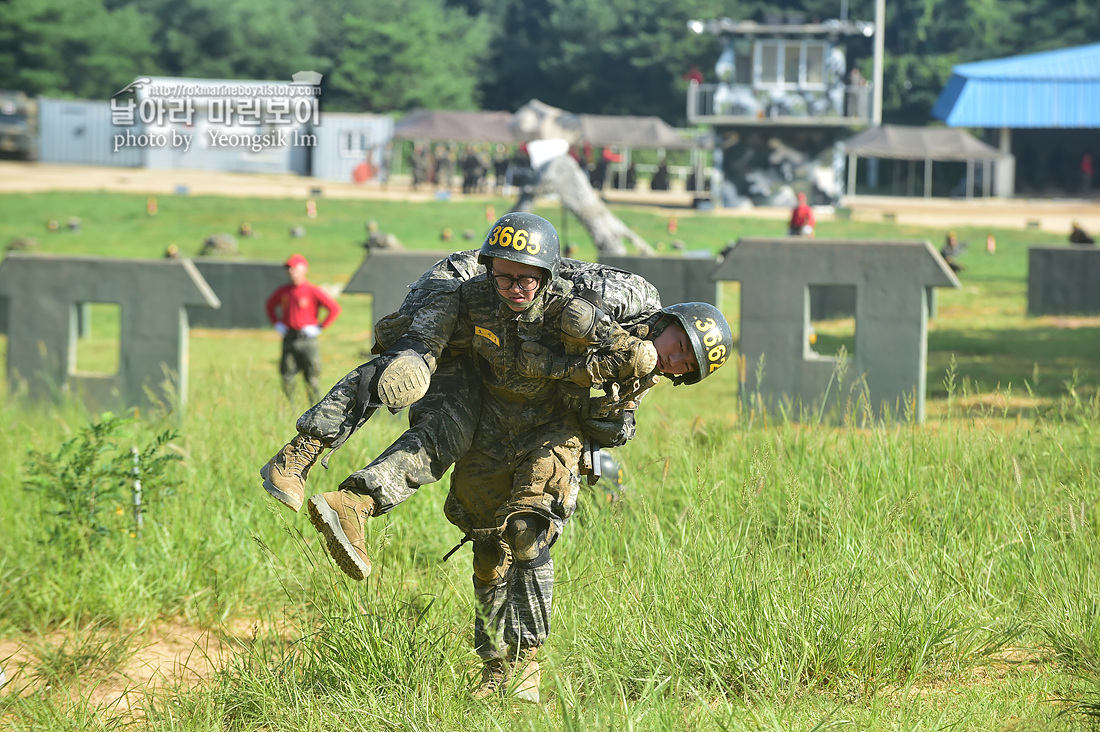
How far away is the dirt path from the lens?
40750 millimetres

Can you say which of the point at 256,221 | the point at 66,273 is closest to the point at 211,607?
the point at 66,273

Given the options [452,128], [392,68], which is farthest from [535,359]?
[392,68]

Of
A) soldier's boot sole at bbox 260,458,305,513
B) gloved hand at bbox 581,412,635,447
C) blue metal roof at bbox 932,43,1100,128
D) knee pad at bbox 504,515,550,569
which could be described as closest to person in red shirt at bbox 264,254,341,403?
gloved hand at bbox 581,412,635,447

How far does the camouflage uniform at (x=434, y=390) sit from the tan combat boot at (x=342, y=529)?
0.17 metres

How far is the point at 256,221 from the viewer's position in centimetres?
3334

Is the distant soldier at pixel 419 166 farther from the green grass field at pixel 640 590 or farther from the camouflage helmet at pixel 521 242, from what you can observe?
the camouflage helmet at pixel 521 242

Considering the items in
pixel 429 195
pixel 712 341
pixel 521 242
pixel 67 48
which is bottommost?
pixel 712 341

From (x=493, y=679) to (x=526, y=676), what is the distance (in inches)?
8.0

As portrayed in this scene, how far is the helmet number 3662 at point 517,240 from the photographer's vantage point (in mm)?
4742

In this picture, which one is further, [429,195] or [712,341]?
[429,195]

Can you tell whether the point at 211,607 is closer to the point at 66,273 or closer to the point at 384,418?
the point at 384,418

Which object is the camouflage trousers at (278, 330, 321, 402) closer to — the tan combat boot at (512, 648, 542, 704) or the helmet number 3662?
the tan combat boot at (512, 648, 542, 704)

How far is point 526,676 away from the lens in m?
5.00

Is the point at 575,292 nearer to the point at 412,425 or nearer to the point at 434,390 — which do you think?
the point at 434,390
